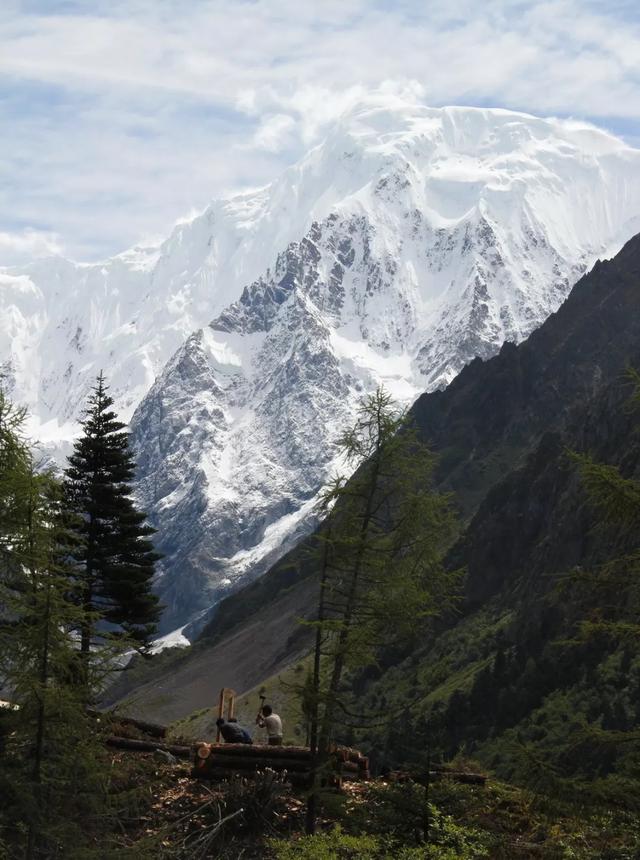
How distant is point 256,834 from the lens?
25812 mm

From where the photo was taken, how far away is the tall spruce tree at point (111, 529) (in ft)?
133

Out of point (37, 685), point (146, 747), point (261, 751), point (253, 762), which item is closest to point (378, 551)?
point (261, 751)

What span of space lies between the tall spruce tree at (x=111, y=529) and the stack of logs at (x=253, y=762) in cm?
1285

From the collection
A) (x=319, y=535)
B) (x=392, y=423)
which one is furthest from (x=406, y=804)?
(x=392, y=423)

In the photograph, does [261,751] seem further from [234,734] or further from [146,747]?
[146,747]

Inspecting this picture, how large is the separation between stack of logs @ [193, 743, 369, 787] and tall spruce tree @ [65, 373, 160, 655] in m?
12.9

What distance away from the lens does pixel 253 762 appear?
89.8 feet

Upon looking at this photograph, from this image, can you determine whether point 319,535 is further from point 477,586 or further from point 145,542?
point 477,586

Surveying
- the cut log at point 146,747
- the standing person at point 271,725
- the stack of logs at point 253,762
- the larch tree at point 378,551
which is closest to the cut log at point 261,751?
the stack of logs at point 253,762

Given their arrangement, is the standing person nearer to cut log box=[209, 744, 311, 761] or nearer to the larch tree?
the larch tree

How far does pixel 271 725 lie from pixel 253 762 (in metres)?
3.03

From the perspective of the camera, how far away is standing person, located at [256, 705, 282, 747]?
2980cm

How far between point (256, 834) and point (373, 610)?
531cm

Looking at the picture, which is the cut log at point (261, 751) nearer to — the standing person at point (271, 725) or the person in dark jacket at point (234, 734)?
the person in dark jacket at point (234, 734)
